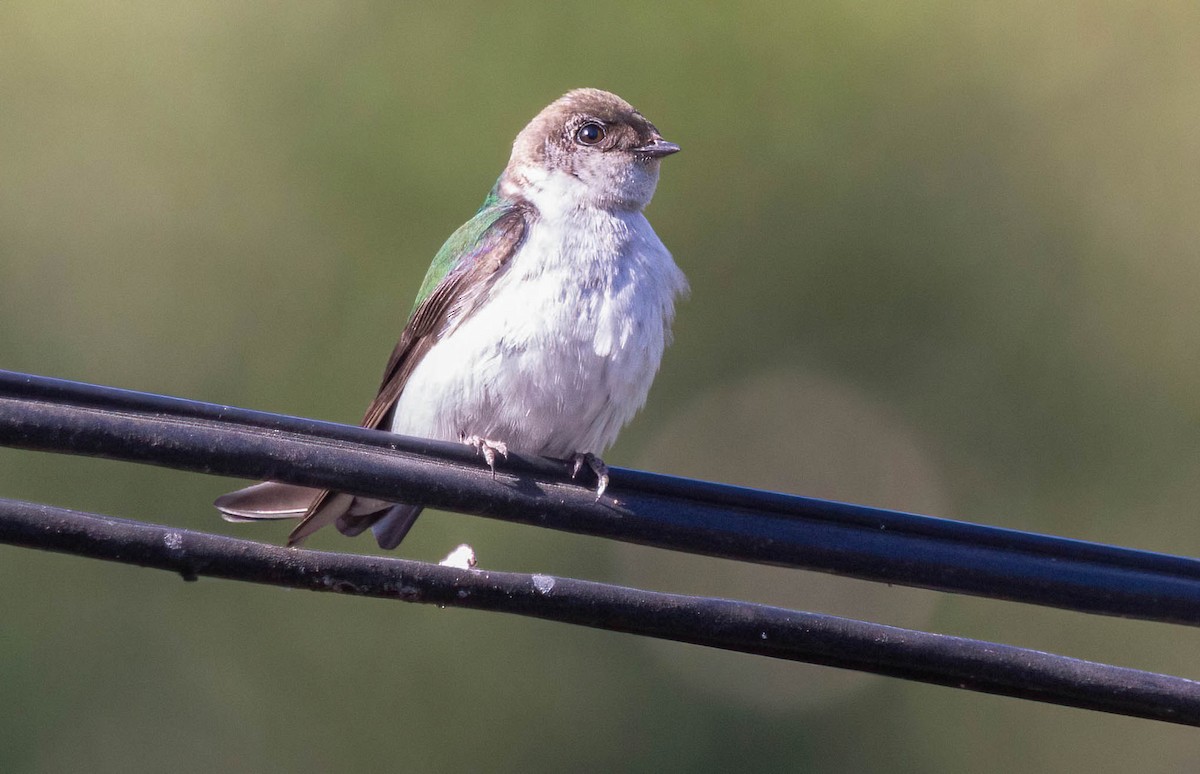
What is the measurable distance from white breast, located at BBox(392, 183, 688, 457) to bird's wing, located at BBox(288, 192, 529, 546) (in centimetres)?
8

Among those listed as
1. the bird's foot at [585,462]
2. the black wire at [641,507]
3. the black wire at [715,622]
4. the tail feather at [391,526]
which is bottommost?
the tail feather at [391,526]

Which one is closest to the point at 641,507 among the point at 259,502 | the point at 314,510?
the point at 259,502

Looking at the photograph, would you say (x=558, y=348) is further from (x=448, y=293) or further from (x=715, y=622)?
(x=715, y=622)

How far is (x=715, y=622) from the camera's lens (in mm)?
2932

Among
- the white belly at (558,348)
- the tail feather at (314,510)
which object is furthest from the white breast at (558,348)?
the tail feather at (314,510)

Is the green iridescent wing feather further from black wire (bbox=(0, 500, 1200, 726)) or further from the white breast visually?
black wire (bbox=(0, 500, 1200, 726))

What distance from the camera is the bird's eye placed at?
579 centimetres

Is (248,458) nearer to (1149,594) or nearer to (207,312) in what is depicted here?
(1149,594)

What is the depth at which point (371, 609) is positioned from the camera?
7984 millimetres

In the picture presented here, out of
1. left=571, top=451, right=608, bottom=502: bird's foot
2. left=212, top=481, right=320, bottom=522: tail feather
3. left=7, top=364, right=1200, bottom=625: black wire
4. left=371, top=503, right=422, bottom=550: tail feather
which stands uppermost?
left=7, top=364, right=1200, bottom=625: black wire

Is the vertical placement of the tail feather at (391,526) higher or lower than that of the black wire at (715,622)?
lower

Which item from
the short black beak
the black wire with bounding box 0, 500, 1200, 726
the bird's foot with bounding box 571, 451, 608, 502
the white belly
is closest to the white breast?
the white belly

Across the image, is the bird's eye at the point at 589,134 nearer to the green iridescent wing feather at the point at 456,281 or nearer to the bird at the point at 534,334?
the bird at the point at 534,334

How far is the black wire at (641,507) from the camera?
9.27 ft
